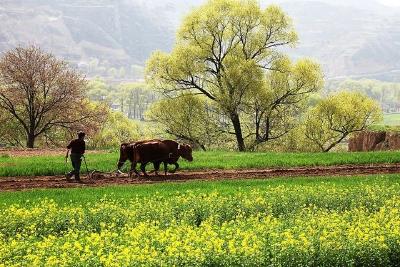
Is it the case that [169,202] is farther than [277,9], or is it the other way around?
[277,9]

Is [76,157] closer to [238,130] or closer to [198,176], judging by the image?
[198,176]

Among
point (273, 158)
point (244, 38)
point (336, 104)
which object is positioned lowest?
point (273, 158)

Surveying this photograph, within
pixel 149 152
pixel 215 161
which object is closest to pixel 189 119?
pixel 215 161

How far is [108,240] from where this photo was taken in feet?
46.1

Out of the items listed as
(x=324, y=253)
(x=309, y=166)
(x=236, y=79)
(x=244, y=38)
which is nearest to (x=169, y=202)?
(x=324, y=253)

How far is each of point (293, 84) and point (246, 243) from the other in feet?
141

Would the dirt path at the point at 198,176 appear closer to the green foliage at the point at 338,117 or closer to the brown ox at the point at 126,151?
the brown ox at the point at 126,151

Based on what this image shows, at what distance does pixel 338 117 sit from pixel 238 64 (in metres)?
15.2

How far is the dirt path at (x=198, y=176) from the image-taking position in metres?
26.3

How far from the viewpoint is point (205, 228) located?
1562 centimetres

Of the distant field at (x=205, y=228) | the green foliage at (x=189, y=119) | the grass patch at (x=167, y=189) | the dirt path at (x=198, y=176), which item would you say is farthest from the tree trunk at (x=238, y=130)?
the distant field at (x=205, y=228)

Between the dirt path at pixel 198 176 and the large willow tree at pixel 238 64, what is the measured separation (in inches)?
833

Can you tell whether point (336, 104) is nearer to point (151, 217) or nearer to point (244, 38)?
point (244, 38)

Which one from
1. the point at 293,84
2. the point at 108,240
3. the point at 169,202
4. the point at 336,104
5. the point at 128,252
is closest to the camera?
the point at 128,252
